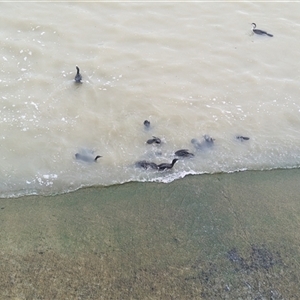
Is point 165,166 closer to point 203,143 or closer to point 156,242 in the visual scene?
point 203,143

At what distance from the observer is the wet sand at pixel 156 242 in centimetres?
543

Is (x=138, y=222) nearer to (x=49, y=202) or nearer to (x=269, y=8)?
(x=49, y=202)

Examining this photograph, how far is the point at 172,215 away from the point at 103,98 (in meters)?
3.11

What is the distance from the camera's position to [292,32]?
10.6 metres

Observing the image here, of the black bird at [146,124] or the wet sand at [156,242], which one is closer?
the wet sand at [156,242]

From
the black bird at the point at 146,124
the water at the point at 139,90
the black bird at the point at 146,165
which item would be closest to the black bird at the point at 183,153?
the water at the point at 139,90

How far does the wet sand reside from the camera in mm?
5426

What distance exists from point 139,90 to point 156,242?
367cm

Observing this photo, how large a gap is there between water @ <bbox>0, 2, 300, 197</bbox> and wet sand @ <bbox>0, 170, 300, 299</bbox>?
44cm

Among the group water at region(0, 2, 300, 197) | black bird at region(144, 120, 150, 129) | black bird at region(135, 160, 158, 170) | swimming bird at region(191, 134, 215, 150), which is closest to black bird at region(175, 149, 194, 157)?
water at region(0, 2, 300, 197)

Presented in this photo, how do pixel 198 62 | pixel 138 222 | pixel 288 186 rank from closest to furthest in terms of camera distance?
pixel 138 222, pixel 288 186, pixel 198 62

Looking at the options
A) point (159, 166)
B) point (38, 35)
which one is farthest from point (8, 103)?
point (159, 166)

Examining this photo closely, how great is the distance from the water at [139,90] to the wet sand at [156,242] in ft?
1.45

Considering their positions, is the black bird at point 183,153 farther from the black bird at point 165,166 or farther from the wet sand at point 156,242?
the wet sand at point 156,242
